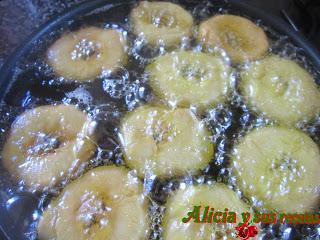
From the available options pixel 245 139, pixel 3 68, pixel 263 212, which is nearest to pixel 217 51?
pixel 245 139

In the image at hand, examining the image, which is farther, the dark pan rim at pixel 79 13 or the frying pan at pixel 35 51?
the dark pan rim at pixel 79 13

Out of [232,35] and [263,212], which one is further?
[232,35]

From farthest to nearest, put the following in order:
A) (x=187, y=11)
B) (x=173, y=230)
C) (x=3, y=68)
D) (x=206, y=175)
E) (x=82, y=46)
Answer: (x=187, y=11), (x=82, y=46), (x=3, y=68), (x=206, y=175), (x=173, y=230)

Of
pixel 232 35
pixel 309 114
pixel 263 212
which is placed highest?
pixel 232 35

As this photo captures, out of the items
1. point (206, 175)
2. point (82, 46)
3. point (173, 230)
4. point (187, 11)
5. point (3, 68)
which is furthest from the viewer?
point (187, 11)

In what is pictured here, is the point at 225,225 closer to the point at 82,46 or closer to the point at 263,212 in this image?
the point at 263,212

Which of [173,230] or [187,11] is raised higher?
[187,11]

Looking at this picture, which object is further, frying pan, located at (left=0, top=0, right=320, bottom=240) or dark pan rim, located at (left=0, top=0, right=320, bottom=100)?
dark pan rim, located at (left=0, top=0, right=320, bottom=100)
